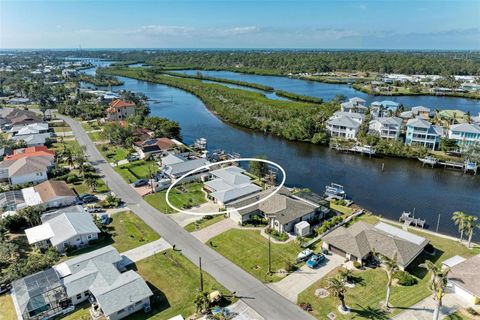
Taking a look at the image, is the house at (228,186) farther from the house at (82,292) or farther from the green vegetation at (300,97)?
the green vegetation at (300,97)

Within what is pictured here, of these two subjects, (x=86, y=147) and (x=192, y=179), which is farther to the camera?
(x=86, y=147)

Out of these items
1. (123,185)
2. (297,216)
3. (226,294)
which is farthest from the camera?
(123,185)

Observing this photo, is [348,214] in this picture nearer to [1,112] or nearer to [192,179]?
[192,179]

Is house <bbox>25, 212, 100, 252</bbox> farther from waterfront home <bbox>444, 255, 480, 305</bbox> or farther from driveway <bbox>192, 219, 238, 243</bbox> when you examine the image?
waterfront home <bbox>444, 255, 480, 305</bbox>

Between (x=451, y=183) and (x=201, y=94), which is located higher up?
(x=201, y=94)

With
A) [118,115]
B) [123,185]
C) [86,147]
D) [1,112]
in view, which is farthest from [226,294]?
[1,112]

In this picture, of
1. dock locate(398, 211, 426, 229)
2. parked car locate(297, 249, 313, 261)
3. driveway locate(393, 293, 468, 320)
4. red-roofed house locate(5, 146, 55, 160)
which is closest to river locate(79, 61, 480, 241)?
dock locate(398, 211, 426, 229)

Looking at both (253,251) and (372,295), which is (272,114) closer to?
(253,251)

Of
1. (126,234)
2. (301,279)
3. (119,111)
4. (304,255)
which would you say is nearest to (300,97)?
(119,111)
